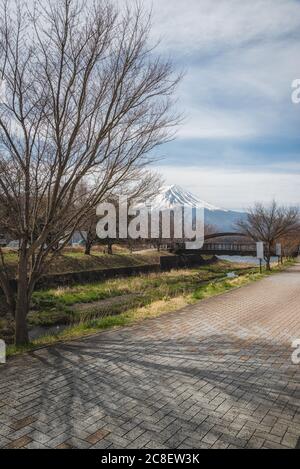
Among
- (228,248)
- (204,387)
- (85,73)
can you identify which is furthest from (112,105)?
(228,248)

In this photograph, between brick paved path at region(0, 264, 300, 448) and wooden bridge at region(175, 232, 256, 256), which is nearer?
brick paved path at region(0, 264, 300, 448)

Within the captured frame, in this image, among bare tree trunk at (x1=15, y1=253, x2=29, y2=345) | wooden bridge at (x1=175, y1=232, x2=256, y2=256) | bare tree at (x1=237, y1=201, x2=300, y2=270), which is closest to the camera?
bare tree trunk at (x1=15, y1=253, x2=29, y2=345)

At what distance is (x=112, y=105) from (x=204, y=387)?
17.4 ft

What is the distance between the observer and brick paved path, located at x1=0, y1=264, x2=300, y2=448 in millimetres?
4305

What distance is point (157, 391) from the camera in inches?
220

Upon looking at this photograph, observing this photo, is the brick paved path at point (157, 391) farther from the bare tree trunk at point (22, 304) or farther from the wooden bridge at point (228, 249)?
the wooden bridge at point (228, 249)

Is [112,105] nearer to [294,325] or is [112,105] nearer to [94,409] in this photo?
[94,409]

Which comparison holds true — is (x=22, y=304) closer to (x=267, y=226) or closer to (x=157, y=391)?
(x=157, y=391)

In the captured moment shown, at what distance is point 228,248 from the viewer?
40.1m

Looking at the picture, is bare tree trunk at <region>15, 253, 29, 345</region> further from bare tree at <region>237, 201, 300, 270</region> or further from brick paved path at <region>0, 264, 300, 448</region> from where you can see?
bare tree at <region>237, 201, 300, 270</region>

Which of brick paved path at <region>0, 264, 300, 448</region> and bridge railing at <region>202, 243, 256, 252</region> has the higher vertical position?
bridge railing at <region>202, 243, 256, 252</region>

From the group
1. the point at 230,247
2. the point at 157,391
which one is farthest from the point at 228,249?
the point at 157,391

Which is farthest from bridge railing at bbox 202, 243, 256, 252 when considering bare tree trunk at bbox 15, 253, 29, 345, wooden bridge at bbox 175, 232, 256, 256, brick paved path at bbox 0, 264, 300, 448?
bare tree trunk at bbox 15, 253, 29, 345
